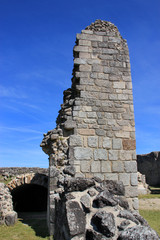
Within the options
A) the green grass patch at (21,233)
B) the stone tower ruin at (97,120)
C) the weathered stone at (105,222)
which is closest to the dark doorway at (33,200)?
the green grass patch at (21,233)

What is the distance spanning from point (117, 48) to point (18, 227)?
5.99 meters

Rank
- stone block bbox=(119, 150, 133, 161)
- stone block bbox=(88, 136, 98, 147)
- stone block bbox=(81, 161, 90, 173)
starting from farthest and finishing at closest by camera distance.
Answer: stone block bbox=(119, 150, 133, 161)
stone block bbox=(88, 136, 98, 147)
stone block bbox=(81, 161, 90, 173)

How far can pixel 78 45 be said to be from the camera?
603cm

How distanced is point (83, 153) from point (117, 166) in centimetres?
94

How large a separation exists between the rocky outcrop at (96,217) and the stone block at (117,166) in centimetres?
223

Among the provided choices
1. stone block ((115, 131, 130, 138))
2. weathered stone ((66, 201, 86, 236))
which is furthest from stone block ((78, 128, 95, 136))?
weathered stone ((66, 201, 86, 236))

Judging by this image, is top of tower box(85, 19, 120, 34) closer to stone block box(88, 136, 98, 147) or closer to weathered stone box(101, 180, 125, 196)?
stone block box(88, 136, 98, 147)

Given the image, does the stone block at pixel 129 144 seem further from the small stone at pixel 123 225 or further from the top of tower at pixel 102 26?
the top of tower at pixel 102 26

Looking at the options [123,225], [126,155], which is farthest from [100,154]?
[123,225]

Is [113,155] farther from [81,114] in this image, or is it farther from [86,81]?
[86,81]

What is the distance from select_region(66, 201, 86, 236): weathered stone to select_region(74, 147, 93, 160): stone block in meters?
2.48

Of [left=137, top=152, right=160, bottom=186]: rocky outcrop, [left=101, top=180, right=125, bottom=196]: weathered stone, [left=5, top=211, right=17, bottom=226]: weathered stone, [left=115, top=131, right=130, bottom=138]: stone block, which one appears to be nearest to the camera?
[left=101, top=180, right=125, bottom=196]: weathered stone

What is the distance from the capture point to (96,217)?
2525mm

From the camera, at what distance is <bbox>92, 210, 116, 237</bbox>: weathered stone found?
2305 mm
